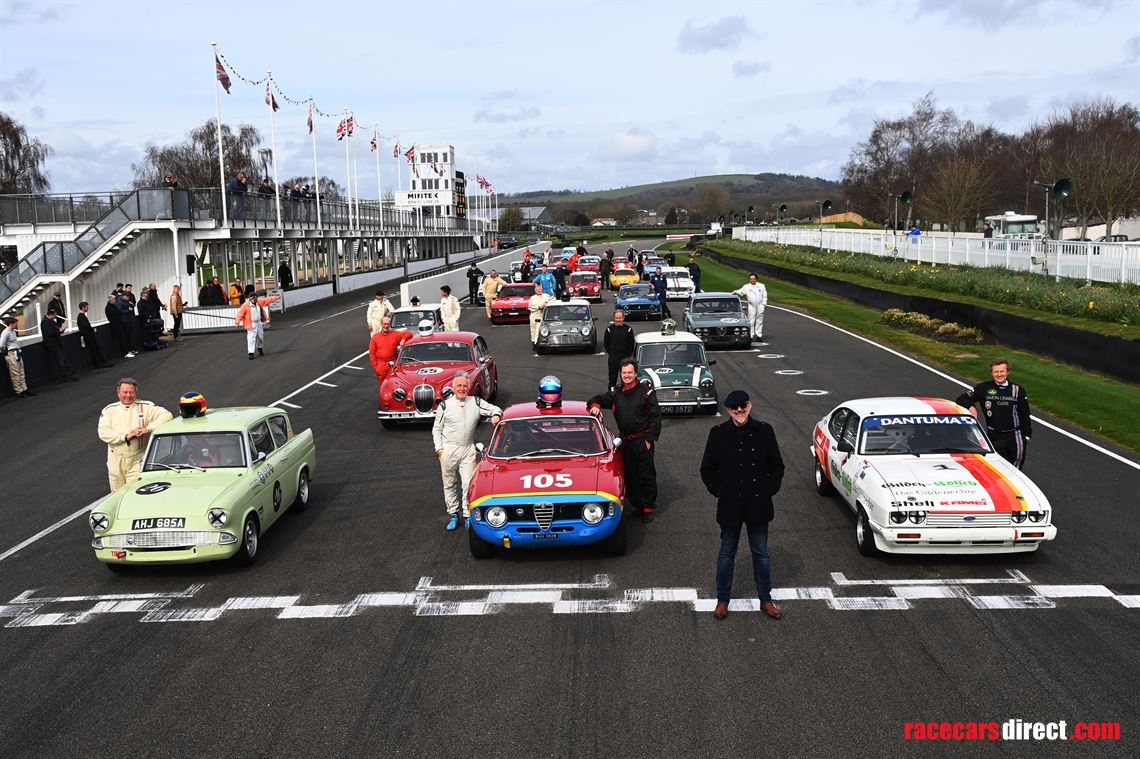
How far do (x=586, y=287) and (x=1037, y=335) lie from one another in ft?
75.3

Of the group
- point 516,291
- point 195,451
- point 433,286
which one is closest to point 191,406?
point 195,451

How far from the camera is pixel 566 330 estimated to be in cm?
2648

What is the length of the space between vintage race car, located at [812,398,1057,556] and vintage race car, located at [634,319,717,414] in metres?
5.81

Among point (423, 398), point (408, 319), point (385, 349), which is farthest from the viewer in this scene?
point (408, 319)

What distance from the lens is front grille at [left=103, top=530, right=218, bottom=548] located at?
957 cm

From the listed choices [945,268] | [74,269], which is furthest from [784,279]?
[74,269]

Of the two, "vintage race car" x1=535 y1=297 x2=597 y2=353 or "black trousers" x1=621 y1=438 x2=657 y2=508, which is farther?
"vintage race car" x1=535 y1=297 x2=597 y2=353

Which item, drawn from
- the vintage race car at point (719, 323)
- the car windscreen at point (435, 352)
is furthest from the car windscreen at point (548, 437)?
the vintage race car at point (719, 323)

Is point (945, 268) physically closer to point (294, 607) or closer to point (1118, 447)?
point (1118, 447)

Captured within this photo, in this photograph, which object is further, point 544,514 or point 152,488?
point 152,488

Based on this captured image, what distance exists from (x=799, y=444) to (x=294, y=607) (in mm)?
8795

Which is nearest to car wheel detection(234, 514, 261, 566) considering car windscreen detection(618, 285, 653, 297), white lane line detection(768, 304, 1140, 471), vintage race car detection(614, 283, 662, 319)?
white lane line detection(768, 304, 1140, 471)

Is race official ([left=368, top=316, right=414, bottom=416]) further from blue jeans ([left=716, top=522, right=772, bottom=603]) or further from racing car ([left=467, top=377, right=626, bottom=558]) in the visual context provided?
blue jeans ([left=716, top=522, right=772, bottom=603])

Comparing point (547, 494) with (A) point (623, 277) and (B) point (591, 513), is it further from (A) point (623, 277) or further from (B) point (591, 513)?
(A) point (623, 277)
